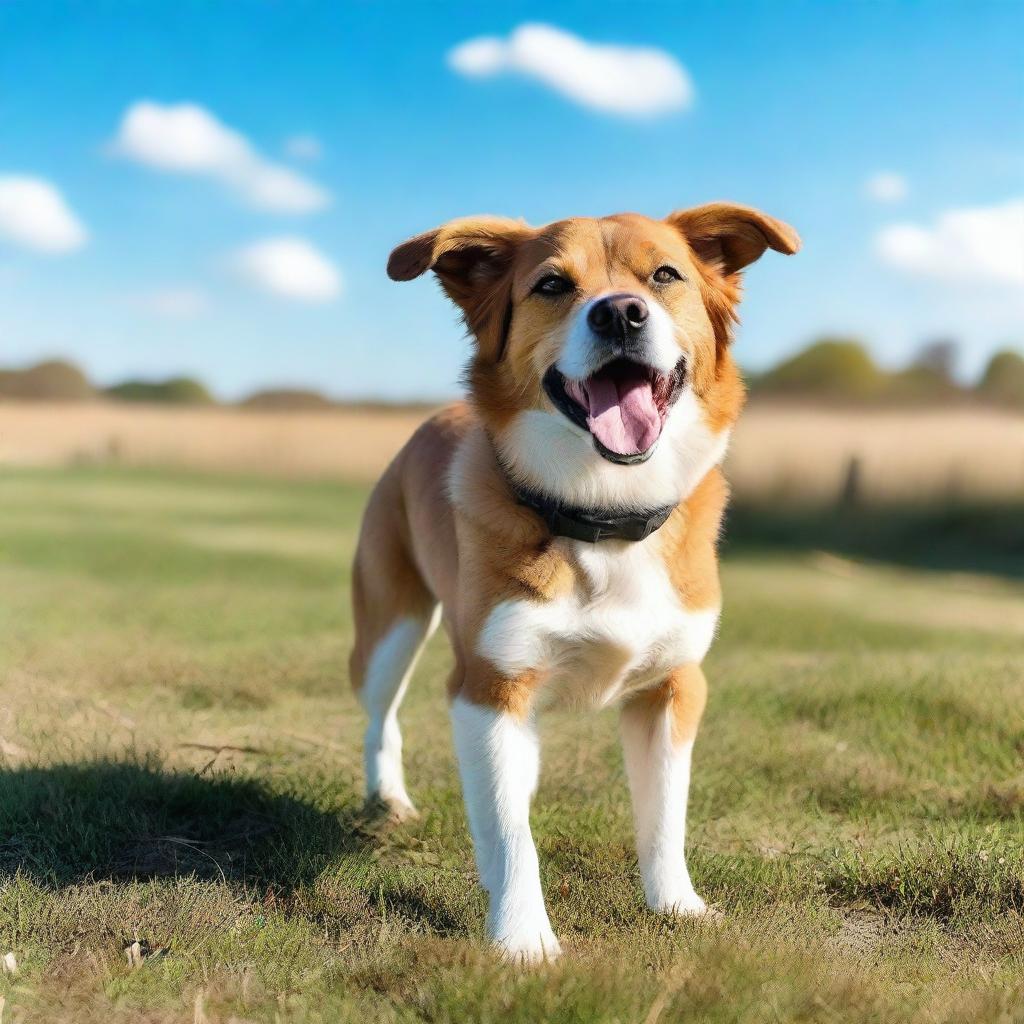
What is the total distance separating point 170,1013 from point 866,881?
2.53 metres

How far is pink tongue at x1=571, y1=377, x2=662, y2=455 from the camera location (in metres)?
3.52

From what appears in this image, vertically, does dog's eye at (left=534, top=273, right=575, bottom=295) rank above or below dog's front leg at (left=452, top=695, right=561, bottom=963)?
above

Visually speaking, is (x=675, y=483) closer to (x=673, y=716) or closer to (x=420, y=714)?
(x=673, y=716)

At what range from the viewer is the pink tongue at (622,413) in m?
3.52

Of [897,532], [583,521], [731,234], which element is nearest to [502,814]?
[583,521]

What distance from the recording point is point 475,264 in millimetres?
4098

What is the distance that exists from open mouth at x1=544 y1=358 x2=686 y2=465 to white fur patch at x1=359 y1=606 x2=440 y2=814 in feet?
5.32

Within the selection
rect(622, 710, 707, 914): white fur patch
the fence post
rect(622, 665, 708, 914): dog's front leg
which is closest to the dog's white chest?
rect(622, 665, 708, 914): dog's front leg

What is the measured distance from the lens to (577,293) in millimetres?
3658

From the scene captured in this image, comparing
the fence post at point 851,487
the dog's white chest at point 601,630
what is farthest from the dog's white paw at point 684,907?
the fence post at point 851,487

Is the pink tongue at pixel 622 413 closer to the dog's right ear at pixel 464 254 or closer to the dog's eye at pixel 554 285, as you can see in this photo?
the dog's eye at pixel 554 285

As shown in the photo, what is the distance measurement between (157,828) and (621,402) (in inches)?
98.0

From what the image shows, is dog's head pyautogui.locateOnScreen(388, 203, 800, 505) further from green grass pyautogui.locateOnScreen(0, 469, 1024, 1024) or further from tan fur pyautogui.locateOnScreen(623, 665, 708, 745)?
green grass pyautogui.locateOnScreen(0, 469, 1024, 1024)

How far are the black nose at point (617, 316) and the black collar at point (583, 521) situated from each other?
0.58 meters
